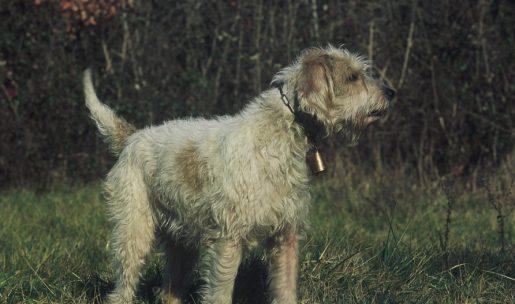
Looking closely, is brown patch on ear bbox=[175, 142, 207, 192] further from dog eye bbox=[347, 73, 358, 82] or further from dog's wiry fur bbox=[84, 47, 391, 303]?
dog eye bbox=[347, 73, 358, 82]

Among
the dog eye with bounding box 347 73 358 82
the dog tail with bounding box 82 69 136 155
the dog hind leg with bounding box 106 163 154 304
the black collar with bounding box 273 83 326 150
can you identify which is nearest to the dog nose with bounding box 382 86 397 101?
the dog eye with bounding box 347 73 358 82

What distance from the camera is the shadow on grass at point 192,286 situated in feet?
17.6

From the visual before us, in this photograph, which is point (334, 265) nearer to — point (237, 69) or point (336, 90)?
point (336, 90)

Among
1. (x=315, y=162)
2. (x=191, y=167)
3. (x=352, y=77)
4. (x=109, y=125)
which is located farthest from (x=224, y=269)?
(x=109, y=125)

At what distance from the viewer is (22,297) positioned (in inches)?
203

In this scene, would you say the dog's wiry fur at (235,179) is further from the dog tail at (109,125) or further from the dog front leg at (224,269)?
the dog tail at (109,125)

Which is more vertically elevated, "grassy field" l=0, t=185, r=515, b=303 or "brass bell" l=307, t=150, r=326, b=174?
"brass bell" l=307, t=150, r=326, b=174

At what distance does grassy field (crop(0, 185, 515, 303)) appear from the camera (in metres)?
5.14

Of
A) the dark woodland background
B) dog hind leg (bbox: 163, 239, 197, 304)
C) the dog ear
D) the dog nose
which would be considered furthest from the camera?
the dark woodland background

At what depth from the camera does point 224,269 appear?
4.73 meters

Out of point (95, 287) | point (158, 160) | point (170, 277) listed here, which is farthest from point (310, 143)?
point (95, 287)

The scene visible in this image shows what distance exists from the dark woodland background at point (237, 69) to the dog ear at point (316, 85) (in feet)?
16.2

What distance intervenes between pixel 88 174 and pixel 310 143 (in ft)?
19.6

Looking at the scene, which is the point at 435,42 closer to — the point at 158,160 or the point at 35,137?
the point at 35,137
